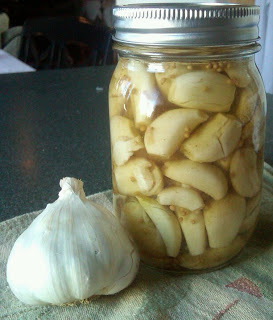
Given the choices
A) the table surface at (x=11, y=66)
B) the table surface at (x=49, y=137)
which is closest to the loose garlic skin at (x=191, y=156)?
the table surface at (x=49, y=137)

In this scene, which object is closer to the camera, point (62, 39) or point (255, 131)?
point (255, 131)

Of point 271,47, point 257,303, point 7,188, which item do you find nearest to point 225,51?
point 257,303

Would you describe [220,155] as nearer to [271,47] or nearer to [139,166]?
[139,166]

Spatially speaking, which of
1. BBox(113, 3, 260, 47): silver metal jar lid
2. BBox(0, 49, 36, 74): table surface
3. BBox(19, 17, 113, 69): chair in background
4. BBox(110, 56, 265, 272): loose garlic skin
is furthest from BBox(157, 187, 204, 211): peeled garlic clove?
BBox(19, 17, 113, 69): chair in background

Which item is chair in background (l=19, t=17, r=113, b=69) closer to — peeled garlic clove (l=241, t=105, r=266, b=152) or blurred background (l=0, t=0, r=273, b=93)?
blurred background (l=0, t=0, r=273, b=93)

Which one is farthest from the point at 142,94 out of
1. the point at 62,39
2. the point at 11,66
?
the point at 62,39

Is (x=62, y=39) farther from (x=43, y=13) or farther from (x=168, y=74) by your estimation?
(x=43, y=13)
